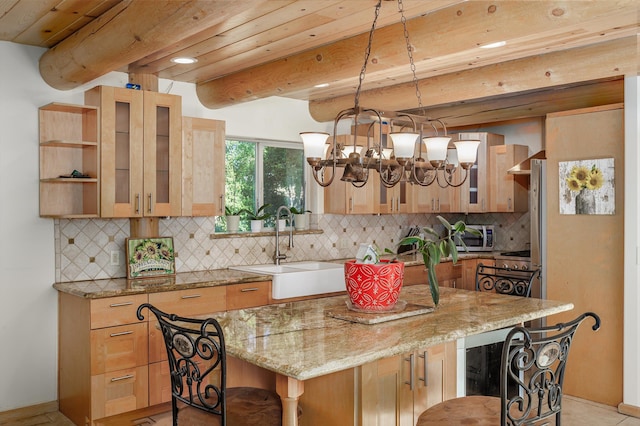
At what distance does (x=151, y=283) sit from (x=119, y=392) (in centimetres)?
73

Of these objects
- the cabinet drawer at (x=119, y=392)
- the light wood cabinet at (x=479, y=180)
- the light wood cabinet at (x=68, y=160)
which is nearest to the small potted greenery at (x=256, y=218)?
the light wood cabinet at (x=68, y=160)

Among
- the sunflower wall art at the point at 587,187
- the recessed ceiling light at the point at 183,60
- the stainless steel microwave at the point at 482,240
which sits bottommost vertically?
the stainless steel microwave at the point at 482,240

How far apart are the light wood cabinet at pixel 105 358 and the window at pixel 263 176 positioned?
1434 millimetres

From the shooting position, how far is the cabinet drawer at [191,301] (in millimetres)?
3758

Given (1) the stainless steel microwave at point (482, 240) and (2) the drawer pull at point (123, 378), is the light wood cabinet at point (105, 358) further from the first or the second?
(1) the stainless steel microwave at point (482, 240)

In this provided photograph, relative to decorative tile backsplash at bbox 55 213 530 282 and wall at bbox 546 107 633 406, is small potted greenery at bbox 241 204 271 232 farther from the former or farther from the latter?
wall at bbox 546 107 633 406

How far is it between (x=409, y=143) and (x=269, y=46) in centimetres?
150

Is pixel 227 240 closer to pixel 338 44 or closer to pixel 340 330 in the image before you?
pixel 338 44

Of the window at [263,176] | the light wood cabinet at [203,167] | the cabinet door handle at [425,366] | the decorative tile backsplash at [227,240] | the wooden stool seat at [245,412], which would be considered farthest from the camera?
the window at [263,176]

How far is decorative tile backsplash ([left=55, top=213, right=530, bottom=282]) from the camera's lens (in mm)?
4031

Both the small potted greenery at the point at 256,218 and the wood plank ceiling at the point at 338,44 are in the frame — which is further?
the small potted greenery at the point at 256,218

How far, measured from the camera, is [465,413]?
2412mm

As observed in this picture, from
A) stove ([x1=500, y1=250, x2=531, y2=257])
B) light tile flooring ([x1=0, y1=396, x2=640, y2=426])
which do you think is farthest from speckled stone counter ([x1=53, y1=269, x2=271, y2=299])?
stove ([x1=500, y1=250, x2=531, y2=257])

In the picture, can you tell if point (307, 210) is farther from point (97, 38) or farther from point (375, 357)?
point (375, 357)
